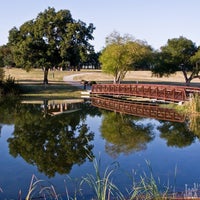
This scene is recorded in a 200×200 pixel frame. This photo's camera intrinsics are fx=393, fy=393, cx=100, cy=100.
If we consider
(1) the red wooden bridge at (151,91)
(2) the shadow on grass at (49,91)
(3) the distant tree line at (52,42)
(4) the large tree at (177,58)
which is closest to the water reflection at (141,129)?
(1) the red wooden bridge at (151,91)

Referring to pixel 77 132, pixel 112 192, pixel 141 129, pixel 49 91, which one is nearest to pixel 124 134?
pixel 141 129

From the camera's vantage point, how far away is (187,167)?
50.4 feet

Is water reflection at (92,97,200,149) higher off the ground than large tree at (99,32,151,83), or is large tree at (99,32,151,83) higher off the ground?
large tree at (99,32,151,83)

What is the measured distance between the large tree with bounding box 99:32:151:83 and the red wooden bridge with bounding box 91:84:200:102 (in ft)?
25.2

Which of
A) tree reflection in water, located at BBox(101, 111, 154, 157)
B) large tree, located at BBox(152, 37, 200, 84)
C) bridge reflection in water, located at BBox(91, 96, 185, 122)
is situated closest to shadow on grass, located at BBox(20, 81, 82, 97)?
bridge reflection in water, located at BBox(91, 96, 185, 122)

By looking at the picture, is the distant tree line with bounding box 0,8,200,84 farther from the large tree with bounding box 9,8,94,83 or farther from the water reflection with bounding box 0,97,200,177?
the water reflection with bounding box 0,97,200,177

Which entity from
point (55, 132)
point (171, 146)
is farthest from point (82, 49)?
point (171, 146)

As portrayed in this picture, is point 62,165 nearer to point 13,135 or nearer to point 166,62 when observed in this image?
point 13,135

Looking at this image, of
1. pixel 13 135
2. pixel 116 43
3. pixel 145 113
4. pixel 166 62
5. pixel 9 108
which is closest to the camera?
pixel 13 135

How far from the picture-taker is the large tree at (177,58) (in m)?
65.6

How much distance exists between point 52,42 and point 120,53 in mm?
10134

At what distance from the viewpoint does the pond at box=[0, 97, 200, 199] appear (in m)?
13.0

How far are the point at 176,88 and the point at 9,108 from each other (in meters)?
15.8

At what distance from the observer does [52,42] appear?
5531cm
